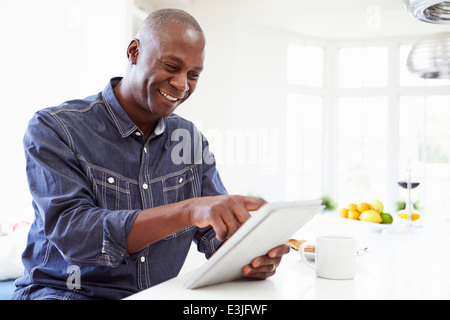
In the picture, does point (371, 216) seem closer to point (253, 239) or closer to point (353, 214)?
point (353, 214)

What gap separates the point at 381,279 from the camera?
1.17m

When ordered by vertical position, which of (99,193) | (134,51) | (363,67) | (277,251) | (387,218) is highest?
(363,67)

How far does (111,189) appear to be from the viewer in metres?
1.36

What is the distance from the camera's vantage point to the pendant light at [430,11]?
234cm

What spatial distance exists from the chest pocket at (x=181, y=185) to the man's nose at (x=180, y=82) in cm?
26

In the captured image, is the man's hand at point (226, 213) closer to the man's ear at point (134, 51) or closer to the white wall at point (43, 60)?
the man's ear at point (134, 51)

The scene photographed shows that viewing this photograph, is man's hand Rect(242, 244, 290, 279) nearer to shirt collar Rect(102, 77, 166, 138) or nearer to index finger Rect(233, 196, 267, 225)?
index finger Rect(233, 196, 267, 225)

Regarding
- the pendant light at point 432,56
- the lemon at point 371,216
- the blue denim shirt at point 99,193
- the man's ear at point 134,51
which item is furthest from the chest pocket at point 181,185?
the pendant light at point 432,56

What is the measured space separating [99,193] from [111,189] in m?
0.04

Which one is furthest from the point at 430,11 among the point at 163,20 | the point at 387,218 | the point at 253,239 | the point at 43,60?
the point at 43,60

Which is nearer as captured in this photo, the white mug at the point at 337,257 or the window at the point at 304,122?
the white mug at the point at 337,257

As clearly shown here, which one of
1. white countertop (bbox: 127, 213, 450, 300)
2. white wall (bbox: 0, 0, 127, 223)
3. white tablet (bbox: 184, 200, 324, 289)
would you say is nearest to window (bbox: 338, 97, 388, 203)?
white wall (bbox: 0, 0, 127, 223)

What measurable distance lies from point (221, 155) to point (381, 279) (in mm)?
4336
